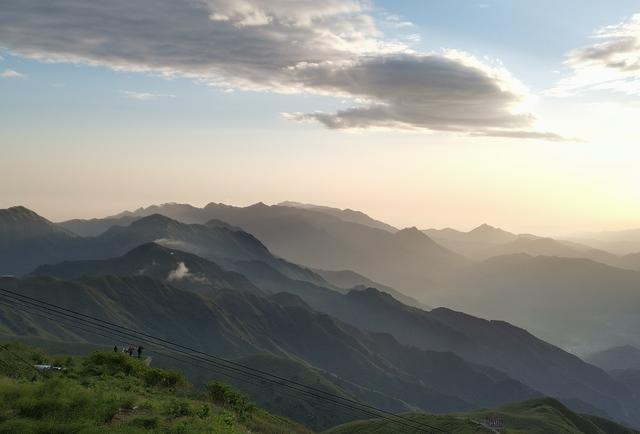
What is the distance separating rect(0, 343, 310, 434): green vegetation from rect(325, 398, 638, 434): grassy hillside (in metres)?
60.0

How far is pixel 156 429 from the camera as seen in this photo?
30844mm

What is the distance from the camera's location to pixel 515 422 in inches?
4596

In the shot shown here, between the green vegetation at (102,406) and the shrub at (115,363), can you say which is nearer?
the green vegetation at (102,406)

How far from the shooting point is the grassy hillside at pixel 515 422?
100500mm

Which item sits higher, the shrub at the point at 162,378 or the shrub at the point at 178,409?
the shrub at the point at 178,409

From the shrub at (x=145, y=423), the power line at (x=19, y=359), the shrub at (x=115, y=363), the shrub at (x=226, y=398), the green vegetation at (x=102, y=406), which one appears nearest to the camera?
the green vegetation at (x=102, y=406)

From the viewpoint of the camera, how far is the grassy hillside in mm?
100500

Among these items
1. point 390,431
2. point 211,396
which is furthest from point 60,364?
point 390,431

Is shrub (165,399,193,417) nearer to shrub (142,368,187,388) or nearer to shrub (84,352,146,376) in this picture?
shrub (142,368,187,388)

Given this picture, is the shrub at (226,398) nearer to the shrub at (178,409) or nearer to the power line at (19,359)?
the shrub at (178,409)

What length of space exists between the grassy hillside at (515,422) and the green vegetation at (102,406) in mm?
59991

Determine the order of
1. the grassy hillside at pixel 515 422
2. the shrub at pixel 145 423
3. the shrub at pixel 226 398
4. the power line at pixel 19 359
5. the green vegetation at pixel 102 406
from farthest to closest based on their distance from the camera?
1. the grassy hillside at pixel 515 422
2. the shrub at pixel 226 398
3. the power line at pixel 19 359
4. the shrub at pixel 145 423
5. the green vegetation at pixel 102 406

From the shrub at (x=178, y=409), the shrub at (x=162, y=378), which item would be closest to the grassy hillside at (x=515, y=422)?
the shrub at (x=162, y=378)

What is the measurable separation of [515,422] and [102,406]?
336 ft
